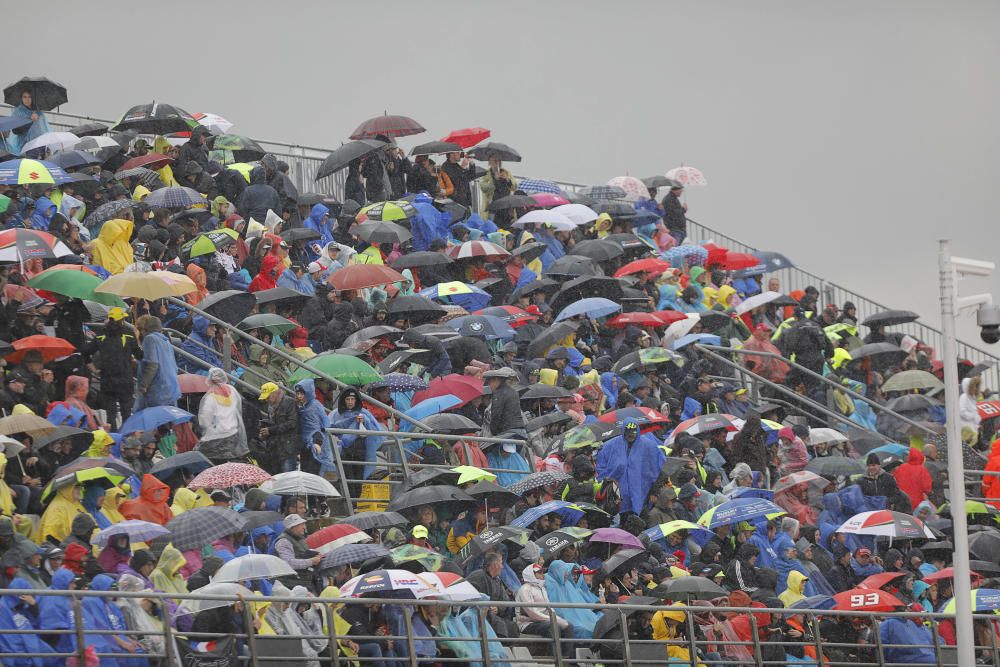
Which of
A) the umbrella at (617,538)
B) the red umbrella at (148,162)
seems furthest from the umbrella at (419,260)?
the umbrella at (617,538)

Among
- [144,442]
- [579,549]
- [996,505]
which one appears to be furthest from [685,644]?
[996,505]

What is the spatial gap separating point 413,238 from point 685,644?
1346 centimetres

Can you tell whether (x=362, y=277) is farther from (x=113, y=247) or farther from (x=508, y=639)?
(x=508, y=639)

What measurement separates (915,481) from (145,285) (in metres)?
10.6

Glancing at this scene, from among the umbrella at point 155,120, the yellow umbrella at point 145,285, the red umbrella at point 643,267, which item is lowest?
the red umbrella at point 643,267

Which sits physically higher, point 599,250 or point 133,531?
point 599,250

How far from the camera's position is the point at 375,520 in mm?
20750

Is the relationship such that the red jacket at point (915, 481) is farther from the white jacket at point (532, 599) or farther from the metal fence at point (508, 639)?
the white jacket at point (532, 599)

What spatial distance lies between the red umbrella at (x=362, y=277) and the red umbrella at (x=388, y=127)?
6.87 metres

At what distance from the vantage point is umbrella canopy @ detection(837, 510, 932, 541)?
2420 cm

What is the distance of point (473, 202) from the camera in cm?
3684

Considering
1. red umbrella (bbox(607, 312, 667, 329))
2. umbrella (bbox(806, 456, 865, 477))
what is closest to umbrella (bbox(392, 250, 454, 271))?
red umbrella (bbox(607, 312, 667, 329))

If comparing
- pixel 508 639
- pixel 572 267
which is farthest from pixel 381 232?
pixel 508 639

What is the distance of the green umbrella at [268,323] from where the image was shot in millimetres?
25312
